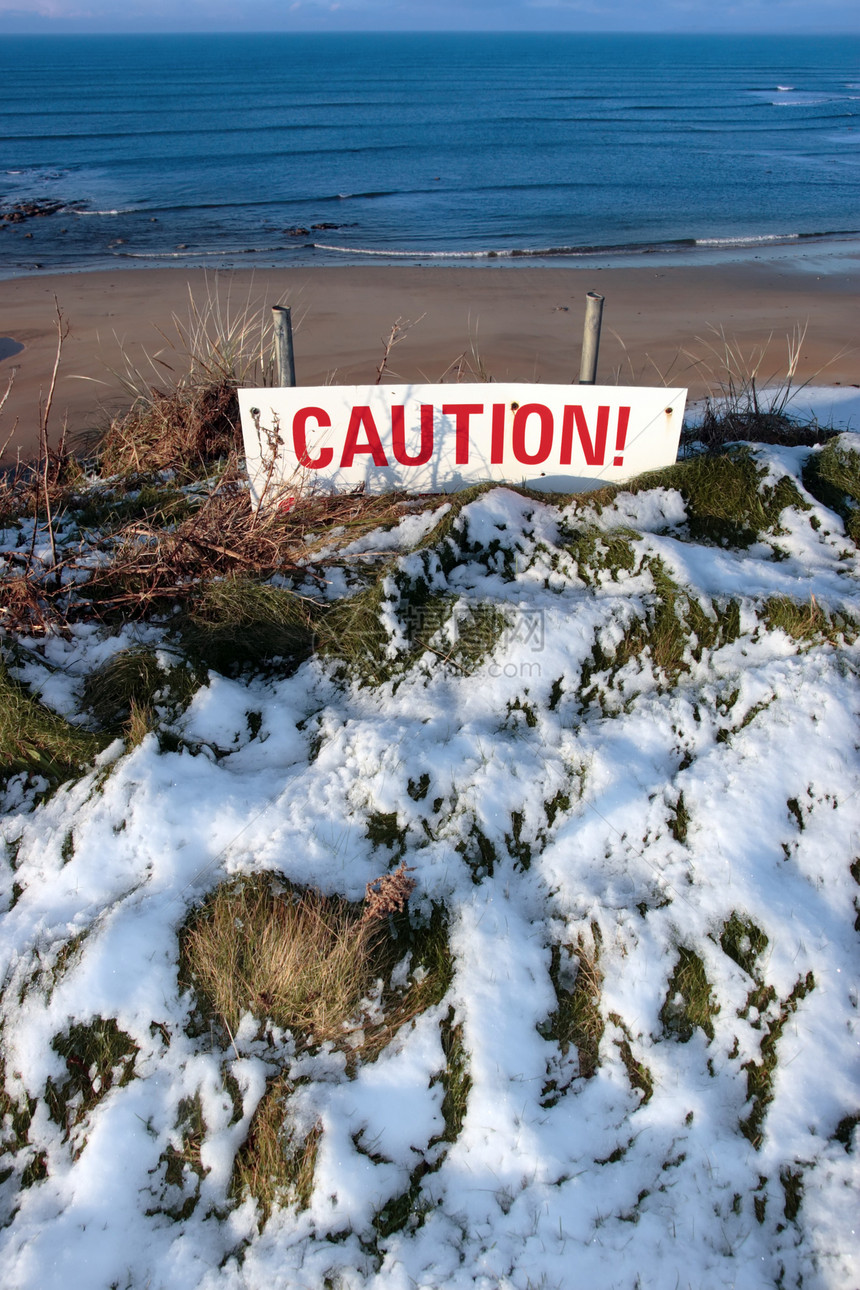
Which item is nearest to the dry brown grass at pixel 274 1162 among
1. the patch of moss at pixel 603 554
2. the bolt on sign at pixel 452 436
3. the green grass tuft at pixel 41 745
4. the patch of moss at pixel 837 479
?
the green grass tuft at pixel 41 745

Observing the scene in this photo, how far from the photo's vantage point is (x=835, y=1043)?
1.83 m

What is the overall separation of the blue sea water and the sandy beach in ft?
6.86

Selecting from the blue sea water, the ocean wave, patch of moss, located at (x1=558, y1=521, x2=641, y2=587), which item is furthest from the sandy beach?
the ocean wave

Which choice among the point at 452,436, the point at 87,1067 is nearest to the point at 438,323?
the point at 452,436

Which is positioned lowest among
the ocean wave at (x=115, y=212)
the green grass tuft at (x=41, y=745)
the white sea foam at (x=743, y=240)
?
the green grass tuft at (x=41, y=745)

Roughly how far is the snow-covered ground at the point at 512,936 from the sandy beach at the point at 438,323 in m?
3.76

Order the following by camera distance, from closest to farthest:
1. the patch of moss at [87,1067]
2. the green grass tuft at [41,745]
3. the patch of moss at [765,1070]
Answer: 1. the patch of moss at [765,1070]
2. the patch of moss at [87,1067]
3. the green grass tuft at [41,745]

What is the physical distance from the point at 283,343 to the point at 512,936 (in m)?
3.01

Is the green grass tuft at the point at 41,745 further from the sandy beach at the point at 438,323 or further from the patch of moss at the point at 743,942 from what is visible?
the sandy beach at the point at 438,323

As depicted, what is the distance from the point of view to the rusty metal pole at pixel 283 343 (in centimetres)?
373

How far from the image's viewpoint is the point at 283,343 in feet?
12.5

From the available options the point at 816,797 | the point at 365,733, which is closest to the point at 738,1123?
the point at 816,797

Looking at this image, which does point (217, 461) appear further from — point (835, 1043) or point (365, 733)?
point (835, 1043)

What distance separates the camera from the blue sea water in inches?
555
